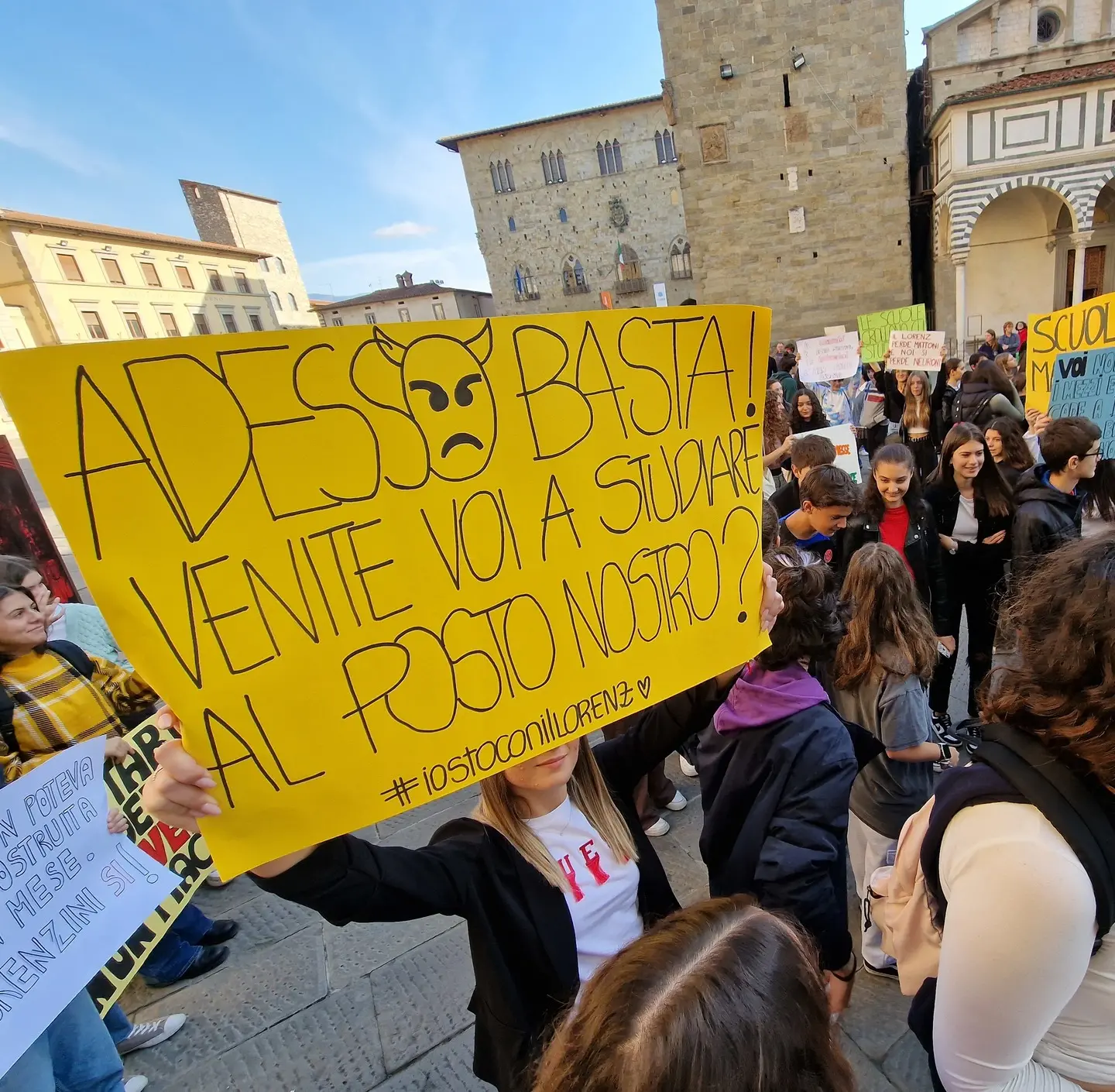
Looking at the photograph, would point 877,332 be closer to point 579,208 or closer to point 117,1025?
point 117,1025

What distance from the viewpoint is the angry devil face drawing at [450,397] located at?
0.94 metres

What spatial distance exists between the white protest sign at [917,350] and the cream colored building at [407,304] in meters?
43.4

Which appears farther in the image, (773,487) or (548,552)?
(773,487)

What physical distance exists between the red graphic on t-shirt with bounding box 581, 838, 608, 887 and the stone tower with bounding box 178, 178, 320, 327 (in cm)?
4887

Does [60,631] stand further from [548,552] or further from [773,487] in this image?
[773,487]

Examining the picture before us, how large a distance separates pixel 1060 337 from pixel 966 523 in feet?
4.66

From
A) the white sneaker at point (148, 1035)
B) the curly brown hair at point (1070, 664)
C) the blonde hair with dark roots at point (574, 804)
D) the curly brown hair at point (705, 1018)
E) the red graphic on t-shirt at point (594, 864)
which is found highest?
the curly brown hair at point (1070, 664)

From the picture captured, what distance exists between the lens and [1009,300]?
63.8 feet

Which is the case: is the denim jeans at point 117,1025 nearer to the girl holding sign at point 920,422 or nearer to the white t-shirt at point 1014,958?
the white t-shirt at point 1014,958

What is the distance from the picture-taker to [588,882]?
126cm

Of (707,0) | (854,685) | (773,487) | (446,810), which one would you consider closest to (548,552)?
(854,685)

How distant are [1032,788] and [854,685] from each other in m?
1.12

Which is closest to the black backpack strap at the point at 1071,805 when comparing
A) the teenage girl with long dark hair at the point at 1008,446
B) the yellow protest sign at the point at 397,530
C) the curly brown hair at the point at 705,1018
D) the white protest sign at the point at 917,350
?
the curly brown hair at the point at 705,1018

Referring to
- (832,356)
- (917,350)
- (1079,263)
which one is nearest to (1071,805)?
(917,350)
